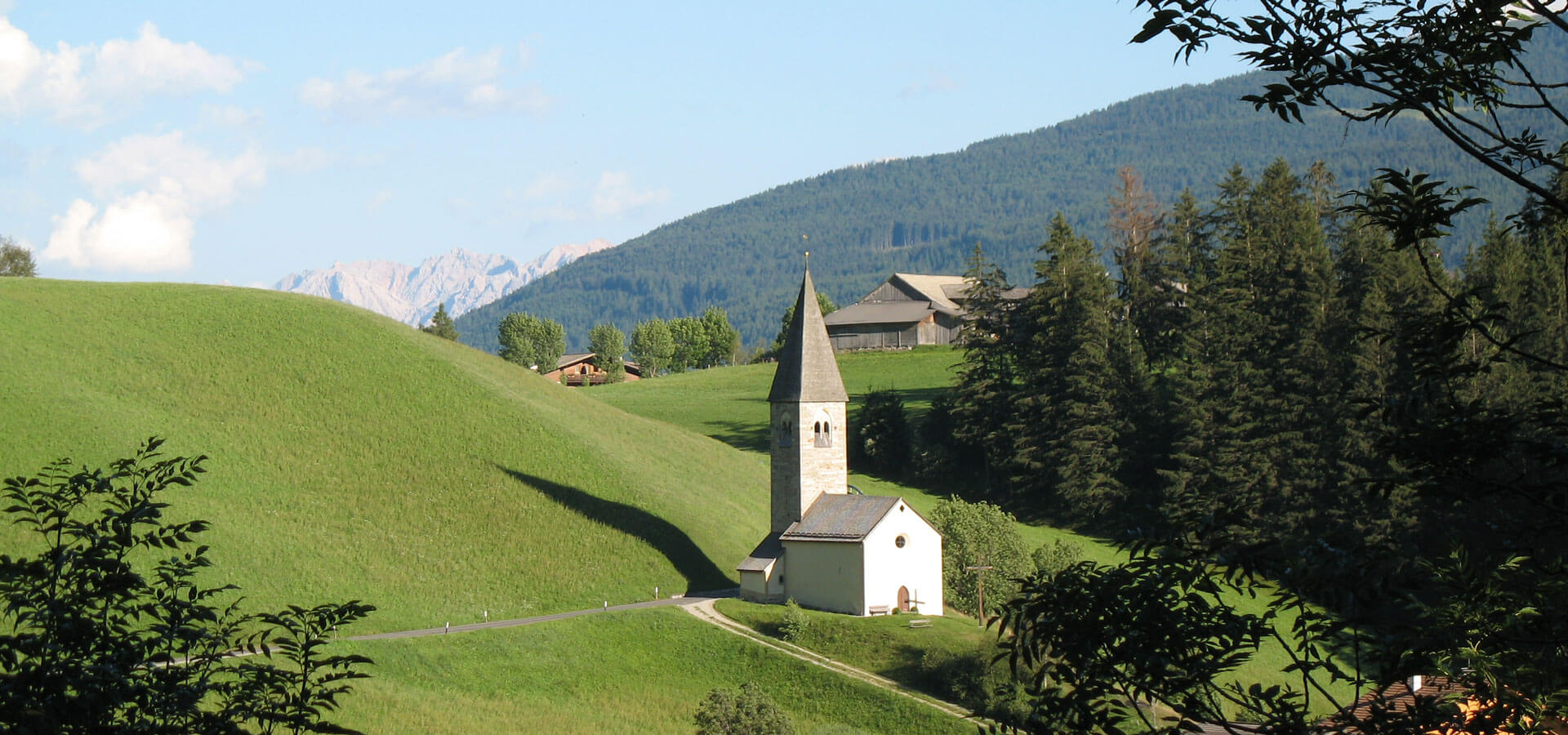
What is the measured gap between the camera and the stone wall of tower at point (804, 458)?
4419 cm

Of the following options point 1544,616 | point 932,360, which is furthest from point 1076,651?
point 932,360

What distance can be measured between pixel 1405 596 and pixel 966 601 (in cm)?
3609

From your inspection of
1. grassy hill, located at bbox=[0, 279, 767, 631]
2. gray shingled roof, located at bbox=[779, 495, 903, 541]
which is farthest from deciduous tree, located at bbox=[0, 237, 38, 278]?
gray shingled roof, located at bbox=[779, 495, 903, 541]

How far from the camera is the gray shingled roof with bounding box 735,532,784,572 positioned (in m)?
→ 42.8

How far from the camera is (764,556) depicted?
43469mm

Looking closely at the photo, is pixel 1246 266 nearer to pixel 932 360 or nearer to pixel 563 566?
pixel 563 566

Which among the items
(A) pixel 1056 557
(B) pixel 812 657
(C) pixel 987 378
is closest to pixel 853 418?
(C) pixel 987 378

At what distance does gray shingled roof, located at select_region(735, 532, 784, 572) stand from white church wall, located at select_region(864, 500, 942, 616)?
3564mm

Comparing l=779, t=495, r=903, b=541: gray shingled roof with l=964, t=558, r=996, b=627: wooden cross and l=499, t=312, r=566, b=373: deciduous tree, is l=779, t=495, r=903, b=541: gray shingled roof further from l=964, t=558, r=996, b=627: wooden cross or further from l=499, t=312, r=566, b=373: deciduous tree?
l=499, t=312, r=566, b=373: deciduous tree

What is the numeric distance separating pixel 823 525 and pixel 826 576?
5.53 ft

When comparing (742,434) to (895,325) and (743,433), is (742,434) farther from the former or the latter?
(895,325)

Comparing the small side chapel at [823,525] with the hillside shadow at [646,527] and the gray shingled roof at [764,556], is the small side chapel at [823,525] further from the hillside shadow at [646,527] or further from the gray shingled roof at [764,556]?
the hillside shadow at [646,527]

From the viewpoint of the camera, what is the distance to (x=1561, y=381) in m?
47.8

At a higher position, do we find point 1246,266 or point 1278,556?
point 1246,266
